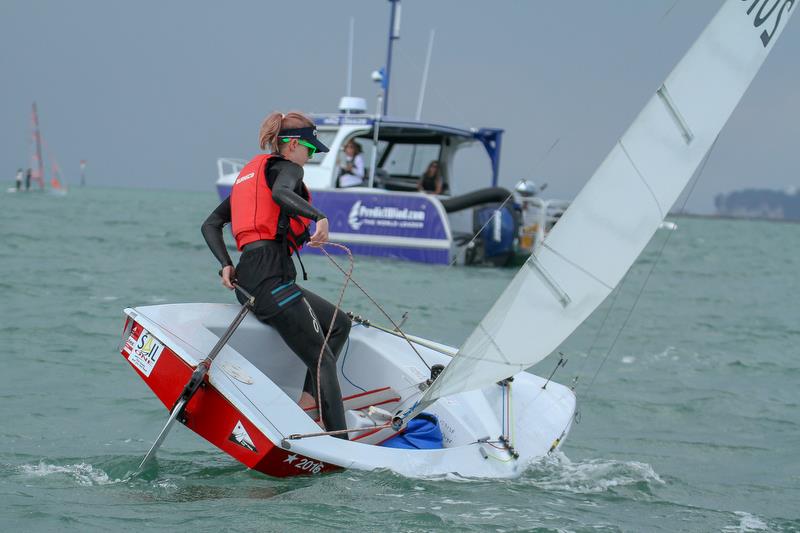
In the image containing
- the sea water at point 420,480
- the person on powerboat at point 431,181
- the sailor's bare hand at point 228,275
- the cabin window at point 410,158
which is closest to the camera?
the sea water at point 420,480

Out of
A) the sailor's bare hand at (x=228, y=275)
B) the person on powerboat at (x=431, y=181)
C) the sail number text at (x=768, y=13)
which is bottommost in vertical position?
the person on powerboat at (x=431, y=181)

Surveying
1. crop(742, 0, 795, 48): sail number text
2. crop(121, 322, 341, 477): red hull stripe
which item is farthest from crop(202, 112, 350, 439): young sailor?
crop(742, 0, 795, 48): sail number text

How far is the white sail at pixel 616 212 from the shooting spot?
4121mm

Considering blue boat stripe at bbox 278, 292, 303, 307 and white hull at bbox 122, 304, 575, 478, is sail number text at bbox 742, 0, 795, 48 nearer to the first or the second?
white hull at bbox 122, 304, 575, 478

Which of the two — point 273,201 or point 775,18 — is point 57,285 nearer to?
point 273,201

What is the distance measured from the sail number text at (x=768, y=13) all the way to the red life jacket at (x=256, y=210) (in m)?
2.05

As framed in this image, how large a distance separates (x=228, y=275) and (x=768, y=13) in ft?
8.32

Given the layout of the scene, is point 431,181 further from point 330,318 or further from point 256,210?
point 256,210

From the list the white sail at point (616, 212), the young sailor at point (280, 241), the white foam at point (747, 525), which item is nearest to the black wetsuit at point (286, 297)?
the young sailor at point (280, 241)

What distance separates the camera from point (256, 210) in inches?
172

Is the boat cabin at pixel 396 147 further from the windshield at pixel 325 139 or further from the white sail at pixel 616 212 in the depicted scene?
the white sail at pixel 616 212

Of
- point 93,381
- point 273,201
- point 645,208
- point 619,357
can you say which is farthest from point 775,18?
point 619,357

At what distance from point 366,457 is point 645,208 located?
61.3 inches

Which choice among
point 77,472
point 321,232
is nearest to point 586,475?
point 321,232
